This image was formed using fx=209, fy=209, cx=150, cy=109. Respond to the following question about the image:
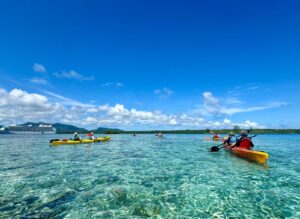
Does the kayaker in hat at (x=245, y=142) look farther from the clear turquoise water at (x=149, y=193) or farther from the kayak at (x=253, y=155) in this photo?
the clear turquoise water at (x=149, y=193)

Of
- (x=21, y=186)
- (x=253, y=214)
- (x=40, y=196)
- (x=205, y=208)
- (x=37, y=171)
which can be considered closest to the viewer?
(x=253, y=214)

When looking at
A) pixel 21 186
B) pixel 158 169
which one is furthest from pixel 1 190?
pixel 158 169

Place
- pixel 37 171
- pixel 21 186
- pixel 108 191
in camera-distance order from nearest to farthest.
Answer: pixel 108 191 < pixel 21 186 < pixel 37 171

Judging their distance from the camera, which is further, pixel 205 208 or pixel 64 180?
pixel 64 180

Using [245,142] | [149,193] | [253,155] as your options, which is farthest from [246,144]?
[149,193]

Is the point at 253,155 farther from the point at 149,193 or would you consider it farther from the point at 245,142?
the point at 149,193

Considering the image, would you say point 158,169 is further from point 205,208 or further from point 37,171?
point 37,171

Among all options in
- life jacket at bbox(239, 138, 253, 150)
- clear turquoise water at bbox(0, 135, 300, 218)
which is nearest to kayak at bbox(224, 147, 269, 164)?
life jacket at bbox(239, 138, 253, 150)

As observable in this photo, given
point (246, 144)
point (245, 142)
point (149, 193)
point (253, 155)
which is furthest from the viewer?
point (245, 142)

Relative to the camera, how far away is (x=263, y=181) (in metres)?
12.9

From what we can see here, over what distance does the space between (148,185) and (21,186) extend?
7.16 m

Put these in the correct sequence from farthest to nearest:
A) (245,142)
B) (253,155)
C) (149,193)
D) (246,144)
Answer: (245,142)
(246,144)
(253,155)
(149,193)

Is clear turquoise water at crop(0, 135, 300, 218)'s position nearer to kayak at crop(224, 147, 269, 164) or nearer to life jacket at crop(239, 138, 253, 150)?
kayak at crop(224, 147, 269, 164)

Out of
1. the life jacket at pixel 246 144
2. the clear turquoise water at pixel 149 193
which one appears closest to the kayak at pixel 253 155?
the life jacket at pixel 246 144
